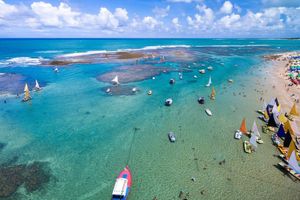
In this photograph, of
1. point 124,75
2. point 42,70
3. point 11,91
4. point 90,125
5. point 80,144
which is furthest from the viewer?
point 42,70

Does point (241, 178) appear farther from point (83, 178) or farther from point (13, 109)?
point (13, 109)

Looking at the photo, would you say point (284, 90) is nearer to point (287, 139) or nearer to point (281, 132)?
point (281, 132)

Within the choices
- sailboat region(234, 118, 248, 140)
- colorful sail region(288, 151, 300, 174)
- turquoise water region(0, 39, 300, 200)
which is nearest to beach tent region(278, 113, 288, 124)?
turquoise water region(0, 39, 300, 200)

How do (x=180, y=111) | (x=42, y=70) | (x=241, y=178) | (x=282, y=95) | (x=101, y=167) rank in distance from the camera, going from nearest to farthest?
(x=241, y=178) → (x=101, y=167) → (x=180, y=111) → (x=282, y=95) → (x=42, y=70)

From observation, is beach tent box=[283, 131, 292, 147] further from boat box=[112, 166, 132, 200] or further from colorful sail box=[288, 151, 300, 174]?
boat box=[112, 166, 132, 200]

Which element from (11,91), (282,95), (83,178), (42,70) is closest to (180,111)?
(83,178)

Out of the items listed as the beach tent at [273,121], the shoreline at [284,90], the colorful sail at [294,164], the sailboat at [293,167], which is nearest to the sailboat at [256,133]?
the beach tent at [273,121]

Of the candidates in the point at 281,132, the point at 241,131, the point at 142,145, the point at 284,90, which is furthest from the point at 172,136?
the point at 284,90
